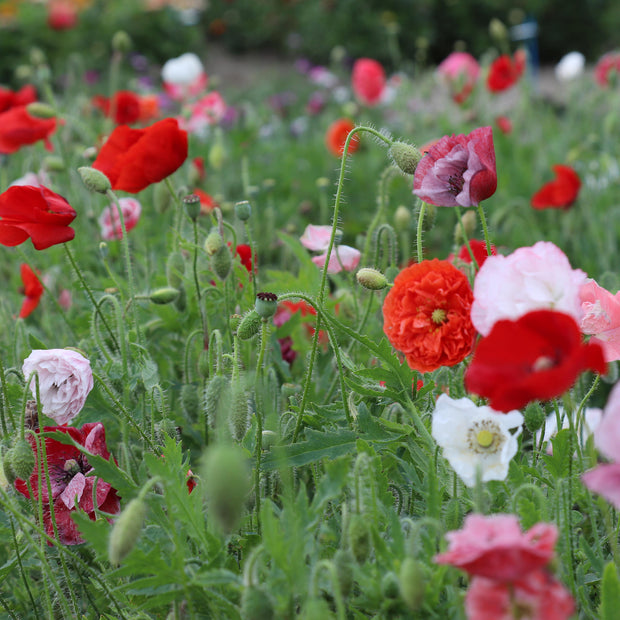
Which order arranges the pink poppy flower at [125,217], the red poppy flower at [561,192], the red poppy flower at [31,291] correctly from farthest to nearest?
the red poppy flower at [561,192], the pink poppy flower at [125,217], the red poppy flower at [31,291]

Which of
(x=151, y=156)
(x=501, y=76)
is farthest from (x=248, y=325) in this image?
(x=501, y=76)

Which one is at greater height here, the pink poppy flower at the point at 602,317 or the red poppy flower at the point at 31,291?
the pink poppy flower at the point at 602,317

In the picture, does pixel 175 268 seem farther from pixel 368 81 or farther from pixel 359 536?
pixel 368 81

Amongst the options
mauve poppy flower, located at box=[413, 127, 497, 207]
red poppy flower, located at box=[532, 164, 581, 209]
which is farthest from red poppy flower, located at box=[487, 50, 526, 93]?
mauve poppy flower, located at box=[413, 127, 497, 207]

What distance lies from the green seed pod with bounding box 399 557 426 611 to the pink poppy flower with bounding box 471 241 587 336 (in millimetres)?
306

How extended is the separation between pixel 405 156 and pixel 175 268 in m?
0.67

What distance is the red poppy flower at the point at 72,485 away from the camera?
129cm

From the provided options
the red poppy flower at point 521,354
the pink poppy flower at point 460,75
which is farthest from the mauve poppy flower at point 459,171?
the pink poppy flower at point 460,75

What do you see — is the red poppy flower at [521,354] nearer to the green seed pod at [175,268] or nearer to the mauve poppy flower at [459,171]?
the mauve poppy flower at [459,171]

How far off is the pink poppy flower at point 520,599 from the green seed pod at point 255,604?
232 millimetres

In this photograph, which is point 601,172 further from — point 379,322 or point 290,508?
point 290,508

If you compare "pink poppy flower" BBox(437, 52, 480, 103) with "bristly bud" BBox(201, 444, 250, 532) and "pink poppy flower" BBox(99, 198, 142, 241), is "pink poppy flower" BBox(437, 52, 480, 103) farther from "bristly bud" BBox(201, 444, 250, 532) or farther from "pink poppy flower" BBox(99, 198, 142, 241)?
"bristly bud" BBox(201, 444, 250, 532)

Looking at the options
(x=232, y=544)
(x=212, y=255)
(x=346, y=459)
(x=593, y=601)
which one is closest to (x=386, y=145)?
(x=212, y=255)

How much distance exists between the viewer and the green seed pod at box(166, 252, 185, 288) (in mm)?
1714
